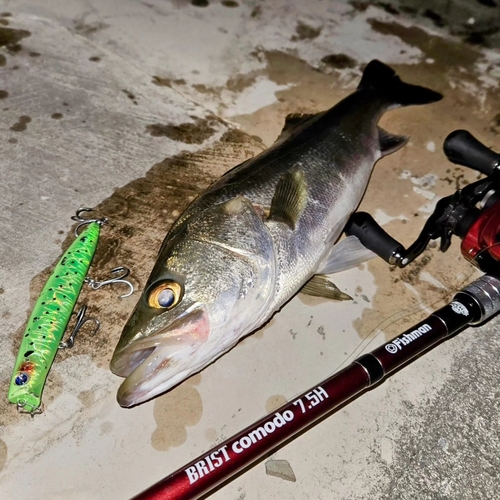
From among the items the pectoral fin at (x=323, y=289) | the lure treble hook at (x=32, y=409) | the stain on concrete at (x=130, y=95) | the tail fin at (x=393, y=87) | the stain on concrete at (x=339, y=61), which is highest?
the tail fin at (x=393, y=87)

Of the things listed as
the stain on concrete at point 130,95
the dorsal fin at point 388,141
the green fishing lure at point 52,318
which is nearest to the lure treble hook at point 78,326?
the green fishing lure at point 52,318

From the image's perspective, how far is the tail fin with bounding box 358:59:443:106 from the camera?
298 centimetres

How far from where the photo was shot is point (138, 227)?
8.39 ft

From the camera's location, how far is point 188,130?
3.04m

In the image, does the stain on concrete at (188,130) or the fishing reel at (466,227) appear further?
the stain on concrete at (188,130)

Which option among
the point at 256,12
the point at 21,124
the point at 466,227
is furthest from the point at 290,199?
the point at 256,12

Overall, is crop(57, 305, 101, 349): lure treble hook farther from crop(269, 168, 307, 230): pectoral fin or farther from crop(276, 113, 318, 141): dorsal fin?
crop(276, 113, 318, 141): dorsal fin

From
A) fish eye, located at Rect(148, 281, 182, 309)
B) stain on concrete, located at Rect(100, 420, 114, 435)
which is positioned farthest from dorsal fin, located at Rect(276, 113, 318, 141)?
stain on concrete, located at Rect(100, 420, 114, 435)

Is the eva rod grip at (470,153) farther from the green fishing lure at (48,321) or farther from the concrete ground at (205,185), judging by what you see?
the green fishing lure at (48,321)

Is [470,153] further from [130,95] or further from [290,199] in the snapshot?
[130,95]

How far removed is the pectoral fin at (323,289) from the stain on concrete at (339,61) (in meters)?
1.80

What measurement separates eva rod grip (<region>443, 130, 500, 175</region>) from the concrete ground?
217 millimetres

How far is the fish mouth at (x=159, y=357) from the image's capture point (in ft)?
5.76

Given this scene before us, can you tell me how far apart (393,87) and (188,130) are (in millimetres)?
1260
